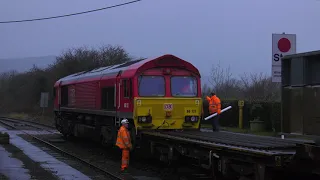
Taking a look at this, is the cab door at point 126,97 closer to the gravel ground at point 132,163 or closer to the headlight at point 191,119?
the gravel ground at point 132,163

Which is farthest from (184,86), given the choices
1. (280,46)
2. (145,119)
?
(280,46)

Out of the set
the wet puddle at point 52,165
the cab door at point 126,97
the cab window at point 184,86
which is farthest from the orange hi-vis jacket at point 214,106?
the wet puddle at point 52,165

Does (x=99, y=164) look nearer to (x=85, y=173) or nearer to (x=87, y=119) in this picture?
(x=85, y=173)

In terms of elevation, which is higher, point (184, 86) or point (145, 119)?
point (184, 86)

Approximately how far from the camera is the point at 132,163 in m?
14.7

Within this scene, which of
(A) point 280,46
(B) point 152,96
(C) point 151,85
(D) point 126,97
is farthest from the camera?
(D) point 126,97

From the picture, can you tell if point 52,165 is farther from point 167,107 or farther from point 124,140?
point 167,107

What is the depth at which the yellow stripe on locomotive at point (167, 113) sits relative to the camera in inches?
532

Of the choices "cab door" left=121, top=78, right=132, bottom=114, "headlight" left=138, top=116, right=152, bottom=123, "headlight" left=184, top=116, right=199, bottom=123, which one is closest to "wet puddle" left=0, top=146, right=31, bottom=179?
"cab door" left=121, top=78, right=132, bottom=114

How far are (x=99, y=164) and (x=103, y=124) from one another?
2512 mm

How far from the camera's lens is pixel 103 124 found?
1664 cm

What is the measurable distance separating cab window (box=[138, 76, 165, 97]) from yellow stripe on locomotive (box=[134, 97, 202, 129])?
238 millimetres

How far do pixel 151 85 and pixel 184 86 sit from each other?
1123 mm

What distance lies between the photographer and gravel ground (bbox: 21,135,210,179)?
12.4 metres
